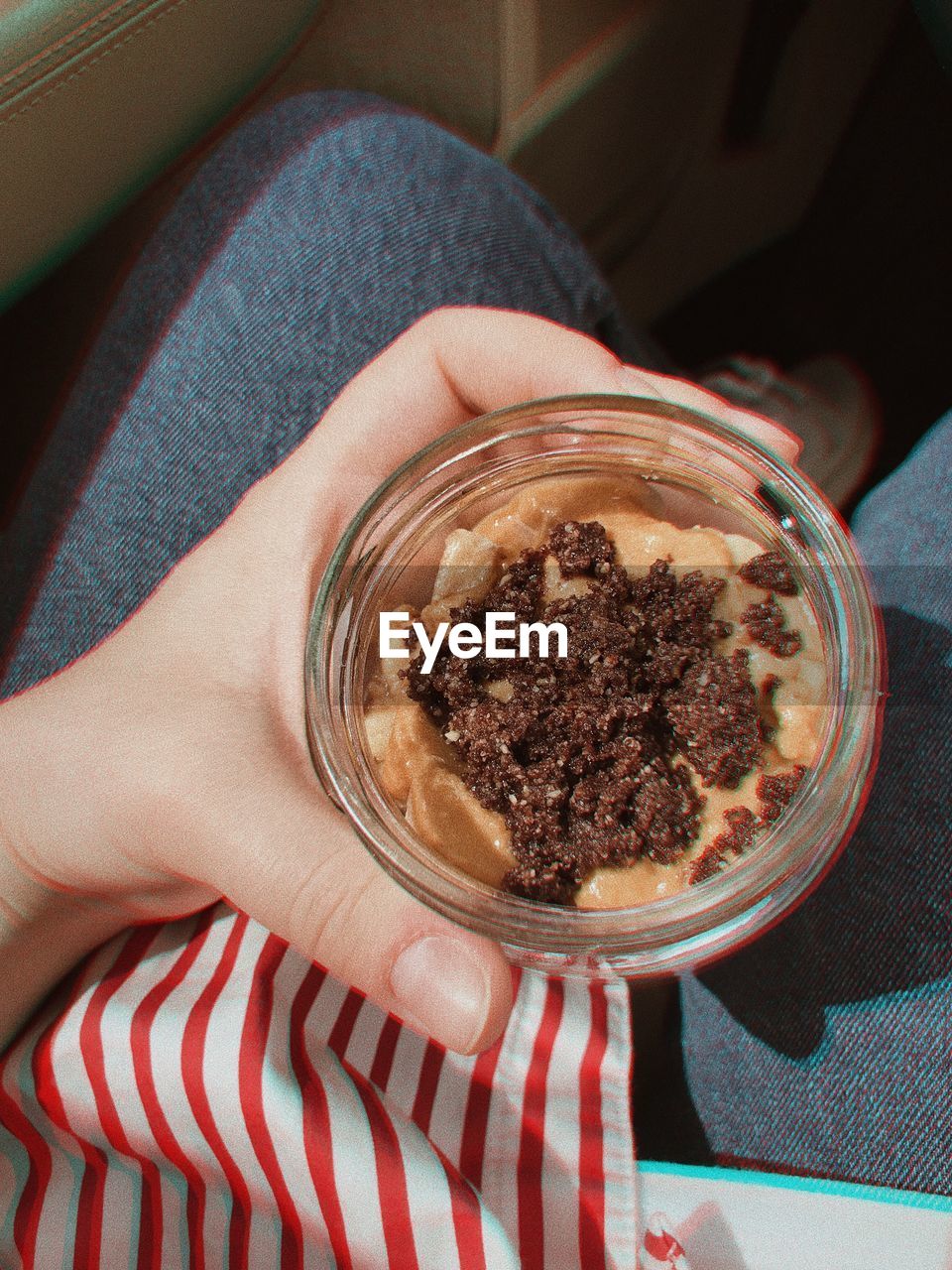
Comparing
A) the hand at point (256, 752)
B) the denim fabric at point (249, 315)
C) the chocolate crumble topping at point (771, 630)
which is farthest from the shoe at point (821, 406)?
the chocolate crumble topping at point (771, 630)

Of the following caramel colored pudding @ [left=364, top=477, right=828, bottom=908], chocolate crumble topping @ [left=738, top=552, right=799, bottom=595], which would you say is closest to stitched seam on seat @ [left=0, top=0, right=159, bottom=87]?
caramel colored pudding @ [left=364, top=477, right=828, bottom=908]

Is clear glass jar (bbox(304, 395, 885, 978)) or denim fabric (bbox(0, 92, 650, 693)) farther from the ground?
denim fabric (bbox(0, 92, 650, 693))

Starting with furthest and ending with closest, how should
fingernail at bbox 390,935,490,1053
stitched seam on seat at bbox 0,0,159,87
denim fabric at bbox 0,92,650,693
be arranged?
denim fabric at bbox 0,92,650,693 → stitched seam on seat at bbox 0,0,159,87 → fingernail at bbox 390,935,490,1053

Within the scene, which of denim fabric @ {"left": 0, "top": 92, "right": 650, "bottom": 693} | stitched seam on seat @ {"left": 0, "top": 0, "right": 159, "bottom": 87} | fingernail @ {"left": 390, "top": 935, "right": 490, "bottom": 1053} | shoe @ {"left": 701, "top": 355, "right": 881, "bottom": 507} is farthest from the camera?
shoe @ {"left": 701, "top": 355, "right": 881, "bottom": 507}

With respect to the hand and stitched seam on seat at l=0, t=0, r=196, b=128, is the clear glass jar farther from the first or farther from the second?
stitched seam on seat at l=0, t=0, r=196, b=128

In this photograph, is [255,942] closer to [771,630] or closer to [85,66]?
[771,630]

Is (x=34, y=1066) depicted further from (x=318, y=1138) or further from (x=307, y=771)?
(x=307, y=771)

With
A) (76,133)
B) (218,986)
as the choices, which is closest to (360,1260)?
(218,986)
